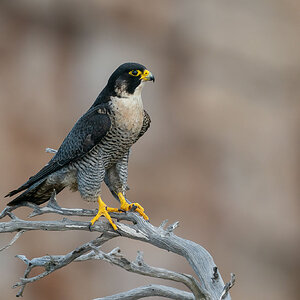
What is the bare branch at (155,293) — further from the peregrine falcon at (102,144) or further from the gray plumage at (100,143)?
the gray plumage at (100,143)

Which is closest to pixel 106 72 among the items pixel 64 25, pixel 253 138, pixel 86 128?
pixel 64 25

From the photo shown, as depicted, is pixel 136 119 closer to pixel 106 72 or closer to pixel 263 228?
pixel 106 72

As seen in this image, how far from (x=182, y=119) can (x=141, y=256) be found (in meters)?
7.50

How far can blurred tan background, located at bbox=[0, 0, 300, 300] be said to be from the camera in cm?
866

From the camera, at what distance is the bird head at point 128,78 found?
2965 millimetres

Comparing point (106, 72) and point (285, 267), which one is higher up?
point (106, 72)

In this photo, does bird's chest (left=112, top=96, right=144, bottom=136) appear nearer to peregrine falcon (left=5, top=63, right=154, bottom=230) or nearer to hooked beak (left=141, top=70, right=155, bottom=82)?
peregrine falcon (left=5, top=63, right=154, bottom=230)

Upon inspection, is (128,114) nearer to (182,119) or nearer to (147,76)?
(147,76)

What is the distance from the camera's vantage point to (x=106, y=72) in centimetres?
896

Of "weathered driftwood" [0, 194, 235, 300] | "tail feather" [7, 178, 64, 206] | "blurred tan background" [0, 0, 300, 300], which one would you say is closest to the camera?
"weathered driftwood" [0, 194, 235, 300]

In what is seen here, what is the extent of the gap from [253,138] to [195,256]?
27.5 feet

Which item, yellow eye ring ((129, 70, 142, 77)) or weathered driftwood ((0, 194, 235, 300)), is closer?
weathered driftwood ((0, 194, 235, 300))

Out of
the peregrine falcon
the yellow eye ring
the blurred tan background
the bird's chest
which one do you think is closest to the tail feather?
the peregrine falcon

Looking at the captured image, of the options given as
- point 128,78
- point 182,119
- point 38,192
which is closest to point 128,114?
point 128,78
